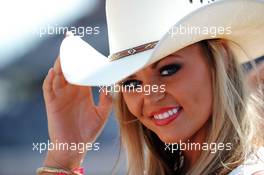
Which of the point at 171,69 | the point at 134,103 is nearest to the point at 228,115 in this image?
the point at 171,69

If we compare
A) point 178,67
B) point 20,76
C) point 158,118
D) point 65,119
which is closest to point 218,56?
point 178,67

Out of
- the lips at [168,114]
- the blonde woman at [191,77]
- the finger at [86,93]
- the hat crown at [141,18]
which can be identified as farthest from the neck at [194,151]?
the finger at [86,93]

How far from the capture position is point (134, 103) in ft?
7.12

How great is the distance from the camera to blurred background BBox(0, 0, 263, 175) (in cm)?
559

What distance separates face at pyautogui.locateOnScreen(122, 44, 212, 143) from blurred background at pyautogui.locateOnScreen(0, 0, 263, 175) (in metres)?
3.49

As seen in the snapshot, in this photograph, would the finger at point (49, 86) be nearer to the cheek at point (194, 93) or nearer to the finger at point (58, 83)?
the finger at point (58, 83)

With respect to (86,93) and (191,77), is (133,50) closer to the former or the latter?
(191,77)

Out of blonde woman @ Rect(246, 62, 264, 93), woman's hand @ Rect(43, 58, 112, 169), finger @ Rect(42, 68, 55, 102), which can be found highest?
blonde woman @ Rect(246, 62, 264, 93)

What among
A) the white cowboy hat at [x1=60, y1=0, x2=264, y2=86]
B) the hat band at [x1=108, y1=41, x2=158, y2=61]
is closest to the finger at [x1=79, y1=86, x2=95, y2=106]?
the white cowboy hat at [x1=60, y1=0, x2=264, y2=86]

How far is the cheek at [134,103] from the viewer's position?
2.15 metres

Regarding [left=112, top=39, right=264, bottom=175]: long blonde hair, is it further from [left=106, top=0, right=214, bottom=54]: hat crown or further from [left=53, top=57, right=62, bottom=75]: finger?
[left=53, top=57, right=62, bottom=75]: finger

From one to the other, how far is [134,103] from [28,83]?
12.6 ft

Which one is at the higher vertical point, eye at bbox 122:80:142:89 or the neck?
eye at bbox 122:80:142:89

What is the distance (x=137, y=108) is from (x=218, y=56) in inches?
12.0
